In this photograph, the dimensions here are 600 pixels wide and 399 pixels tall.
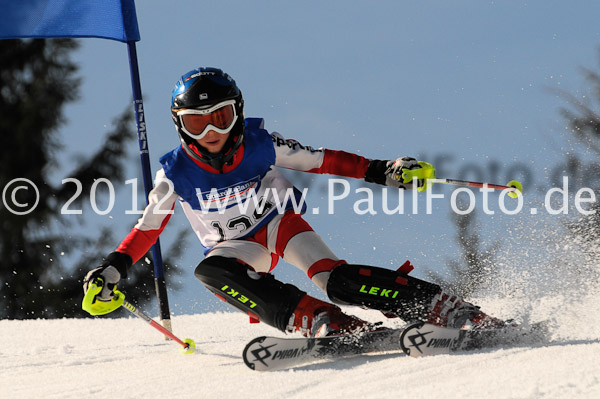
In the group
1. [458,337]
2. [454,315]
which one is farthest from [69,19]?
[458,337]

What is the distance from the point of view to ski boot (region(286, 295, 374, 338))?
3.46 m

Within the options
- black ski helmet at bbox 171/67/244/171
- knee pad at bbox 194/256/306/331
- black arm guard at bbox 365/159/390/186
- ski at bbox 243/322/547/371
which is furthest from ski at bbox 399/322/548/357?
black ski helmet at bbox 171/67/244/171

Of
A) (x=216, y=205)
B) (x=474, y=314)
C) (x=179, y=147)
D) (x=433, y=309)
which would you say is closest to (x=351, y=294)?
(x=433, y=309)

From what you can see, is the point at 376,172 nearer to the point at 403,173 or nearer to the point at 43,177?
the point at 403,173

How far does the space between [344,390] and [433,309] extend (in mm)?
883

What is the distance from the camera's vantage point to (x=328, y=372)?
10.3ft

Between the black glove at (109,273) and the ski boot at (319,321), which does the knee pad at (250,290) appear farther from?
the black glove at (109,273)

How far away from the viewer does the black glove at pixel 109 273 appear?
3613mm

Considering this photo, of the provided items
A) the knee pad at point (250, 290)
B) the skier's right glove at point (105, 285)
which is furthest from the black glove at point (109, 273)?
the knee pad at point (250, 290)

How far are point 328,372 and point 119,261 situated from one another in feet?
4.47

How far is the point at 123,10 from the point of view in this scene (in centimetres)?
596

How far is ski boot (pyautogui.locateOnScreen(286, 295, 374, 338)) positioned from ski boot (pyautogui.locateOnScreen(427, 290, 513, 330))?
35 cm

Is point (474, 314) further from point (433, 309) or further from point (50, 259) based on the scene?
point (50, 259)

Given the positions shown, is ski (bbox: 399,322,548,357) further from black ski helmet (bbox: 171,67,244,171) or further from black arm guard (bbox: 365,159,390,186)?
black ski helmet (bbox: 171,67,244,171)
